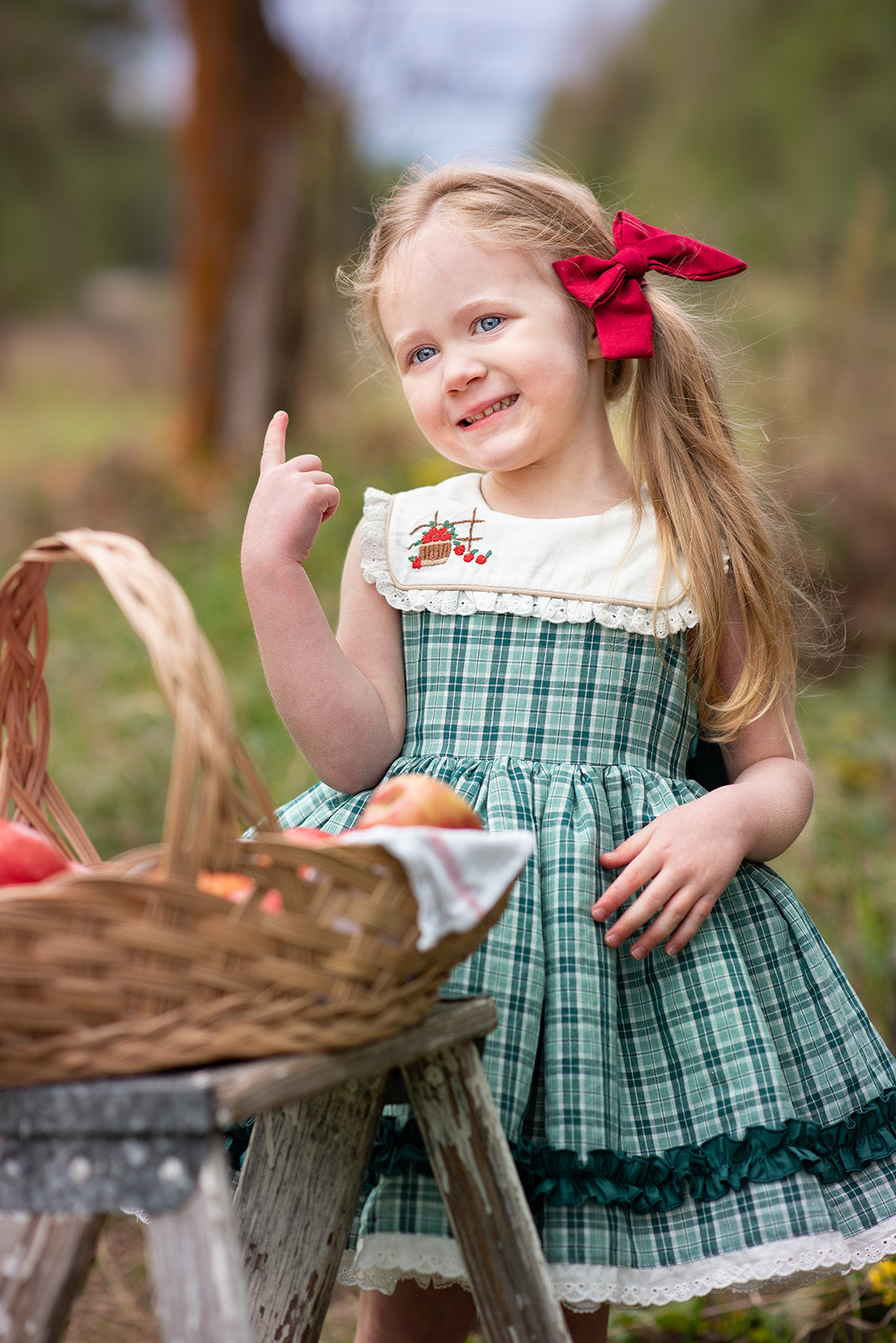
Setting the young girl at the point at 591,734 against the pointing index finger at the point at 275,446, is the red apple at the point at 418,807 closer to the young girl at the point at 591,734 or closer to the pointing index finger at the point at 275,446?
the young girl at the point at 591,734

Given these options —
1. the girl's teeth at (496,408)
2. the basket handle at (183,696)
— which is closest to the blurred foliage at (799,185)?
the girl's teeth at (496,408)

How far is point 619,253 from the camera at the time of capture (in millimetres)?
1524

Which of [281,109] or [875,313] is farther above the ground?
[281,109]

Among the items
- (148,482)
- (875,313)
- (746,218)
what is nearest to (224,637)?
(148,482)

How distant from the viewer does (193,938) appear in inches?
33.0

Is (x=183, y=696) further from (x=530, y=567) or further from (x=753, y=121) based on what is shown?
(x=753, y=121)

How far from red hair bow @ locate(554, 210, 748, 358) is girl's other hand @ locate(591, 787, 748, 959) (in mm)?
585

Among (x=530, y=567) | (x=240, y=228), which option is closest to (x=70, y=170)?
(x=240, y=228)

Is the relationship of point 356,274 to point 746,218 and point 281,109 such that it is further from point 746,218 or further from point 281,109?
point 746,218

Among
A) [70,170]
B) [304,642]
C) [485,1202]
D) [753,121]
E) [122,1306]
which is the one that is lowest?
[122,1306]

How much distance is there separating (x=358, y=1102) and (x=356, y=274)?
112 centimetres

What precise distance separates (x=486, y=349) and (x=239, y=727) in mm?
2411

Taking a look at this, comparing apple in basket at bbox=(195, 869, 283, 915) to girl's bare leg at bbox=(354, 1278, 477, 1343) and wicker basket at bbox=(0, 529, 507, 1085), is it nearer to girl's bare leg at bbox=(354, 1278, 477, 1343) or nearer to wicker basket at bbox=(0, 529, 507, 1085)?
wicker basket at bbox=(0, 529, 507, 1085)

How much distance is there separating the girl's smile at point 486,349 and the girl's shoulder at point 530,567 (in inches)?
2.3
